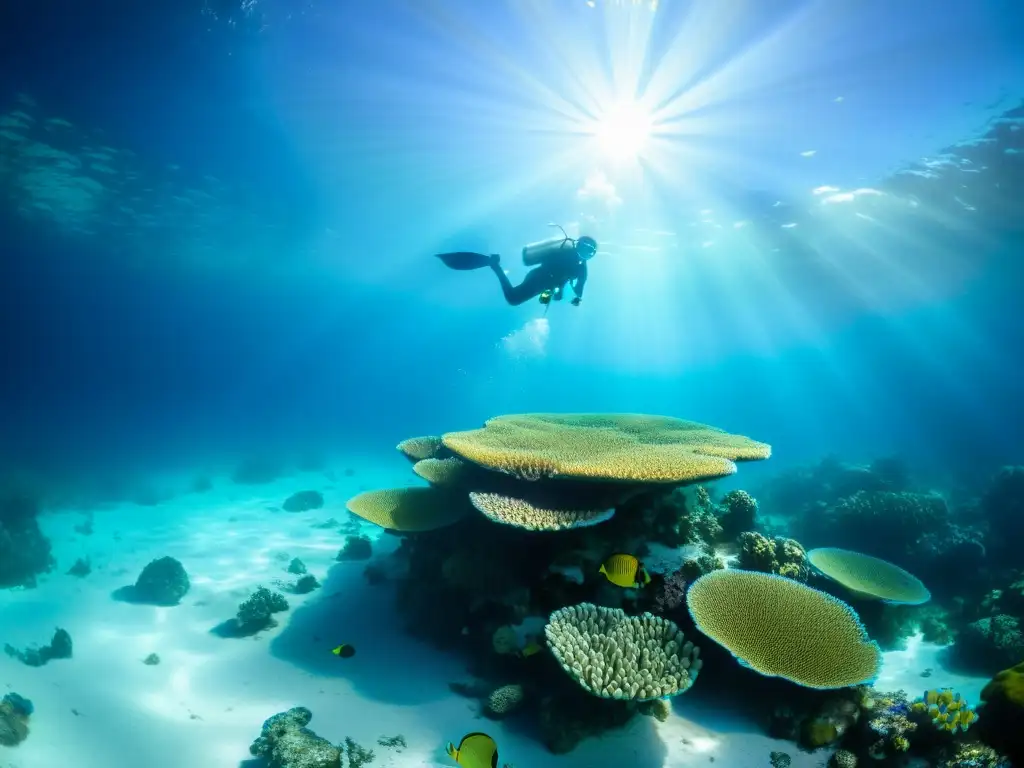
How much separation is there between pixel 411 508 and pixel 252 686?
3.10 metres

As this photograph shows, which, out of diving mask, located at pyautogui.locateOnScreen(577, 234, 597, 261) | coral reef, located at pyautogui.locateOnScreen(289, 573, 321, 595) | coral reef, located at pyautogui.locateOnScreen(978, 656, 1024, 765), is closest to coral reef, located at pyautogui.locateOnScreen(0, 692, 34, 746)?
coral reef, located at pyautogui.locateOnScreen(289, 573, 321, 595)

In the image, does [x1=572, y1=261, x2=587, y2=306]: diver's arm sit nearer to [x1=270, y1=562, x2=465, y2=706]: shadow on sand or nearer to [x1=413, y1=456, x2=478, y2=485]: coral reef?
[x1=413, y1=456, x2=478, y2=485]: coral reef

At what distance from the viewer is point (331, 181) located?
84.4 ft

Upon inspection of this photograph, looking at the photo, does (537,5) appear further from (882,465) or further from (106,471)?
(106,471)

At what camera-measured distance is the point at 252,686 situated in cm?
640

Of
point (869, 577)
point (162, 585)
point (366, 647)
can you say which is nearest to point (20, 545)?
point (162, 585)

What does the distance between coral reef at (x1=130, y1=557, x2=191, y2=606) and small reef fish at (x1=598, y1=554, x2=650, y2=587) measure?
9.66 m

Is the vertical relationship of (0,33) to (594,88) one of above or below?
A: below

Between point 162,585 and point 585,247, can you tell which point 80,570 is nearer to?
point 162,585

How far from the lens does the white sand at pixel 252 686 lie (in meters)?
4.88

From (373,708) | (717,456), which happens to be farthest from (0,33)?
(717,456)

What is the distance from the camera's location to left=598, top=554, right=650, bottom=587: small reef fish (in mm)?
4715

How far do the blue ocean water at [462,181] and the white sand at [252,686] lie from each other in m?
0.16

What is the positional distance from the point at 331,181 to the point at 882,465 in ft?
105
